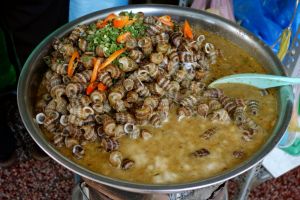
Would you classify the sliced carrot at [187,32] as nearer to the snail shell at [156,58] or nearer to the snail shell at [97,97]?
the snail shell at [156,58]

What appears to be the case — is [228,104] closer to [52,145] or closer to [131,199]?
[131,199]

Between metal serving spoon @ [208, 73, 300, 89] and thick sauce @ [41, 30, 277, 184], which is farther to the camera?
metal serving spoon @ [208, 73, 300, 89]

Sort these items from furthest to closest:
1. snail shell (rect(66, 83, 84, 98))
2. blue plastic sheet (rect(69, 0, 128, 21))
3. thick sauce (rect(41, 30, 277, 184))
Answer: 1. blue plastic sheet (rect(69, 0, 128, 21))
2. snail shell (rect(66, 83, 84, 98))
3. thick sauce (rect(41, 30, 277, 184))

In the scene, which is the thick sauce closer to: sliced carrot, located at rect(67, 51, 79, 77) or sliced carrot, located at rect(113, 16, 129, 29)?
sliced carrot, located at rect(67, 51, 79, 77)

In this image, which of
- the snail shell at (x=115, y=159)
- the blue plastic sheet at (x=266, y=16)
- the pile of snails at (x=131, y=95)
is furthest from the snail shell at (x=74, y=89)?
the blue plastic sheet at (x=266, y=16)

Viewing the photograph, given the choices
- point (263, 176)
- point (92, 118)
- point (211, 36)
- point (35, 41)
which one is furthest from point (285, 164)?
point (35, 41)

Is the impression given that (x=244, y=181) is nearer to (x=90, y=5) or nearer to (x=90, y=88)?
(x=90, y=88)

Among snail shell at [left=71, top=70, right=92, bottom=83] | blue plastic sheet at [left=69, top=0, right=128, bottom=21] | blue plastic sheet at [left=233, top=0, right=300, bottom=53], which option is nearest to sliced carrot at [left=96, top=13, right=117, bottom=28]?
snail shell at [left=71, top=70, right=92, bottom=83]
